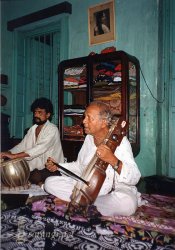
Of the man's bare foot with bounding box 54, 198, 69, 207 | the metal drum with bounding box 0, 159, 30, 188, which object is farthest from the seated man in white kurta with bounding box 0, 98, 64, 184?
the man's bare foot with bounding box 54, 198, 69, 207

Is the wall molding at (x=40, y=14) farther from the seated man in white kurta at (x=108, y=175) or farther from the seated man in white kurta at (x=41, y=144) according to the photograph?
the seated man in white kurta at (x=108, y=175)

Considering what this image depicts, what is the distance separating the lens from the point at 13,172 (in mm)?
3543

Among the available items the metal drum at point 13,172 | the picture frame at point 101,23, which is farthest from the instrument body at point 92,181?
the picture frame at point 101,23

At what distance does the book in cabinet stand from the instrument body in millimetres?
1709

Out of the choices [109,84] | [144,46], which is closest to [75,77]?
[109,84]

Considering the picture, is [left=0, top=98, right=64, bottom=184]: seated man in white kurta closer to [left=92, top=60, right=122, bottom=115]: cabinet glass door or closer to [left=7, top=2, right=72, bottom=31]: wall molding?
[left=92, top=60, right=122, bottom=115]: cabinet glass door

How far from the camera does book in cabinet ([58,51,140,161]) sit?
4211mm

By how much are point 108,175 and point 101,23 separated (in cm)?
341

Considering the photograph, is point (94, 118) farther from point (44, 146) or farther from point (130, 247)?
point (44, 146)

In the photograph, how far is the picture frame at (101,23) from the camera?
4.96 m

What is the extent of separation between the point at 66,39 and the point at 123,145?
3630 millimetres

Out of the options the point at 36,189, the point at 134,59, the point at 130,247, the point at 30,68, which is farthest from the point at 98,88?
the point at 130,247

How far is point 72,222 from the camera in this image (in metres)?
2.43

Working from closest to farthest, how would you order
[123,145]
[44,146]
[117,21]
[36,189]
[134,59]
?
[123,145] → [36,189] → [44,146] → [134,59] → [117,21]
